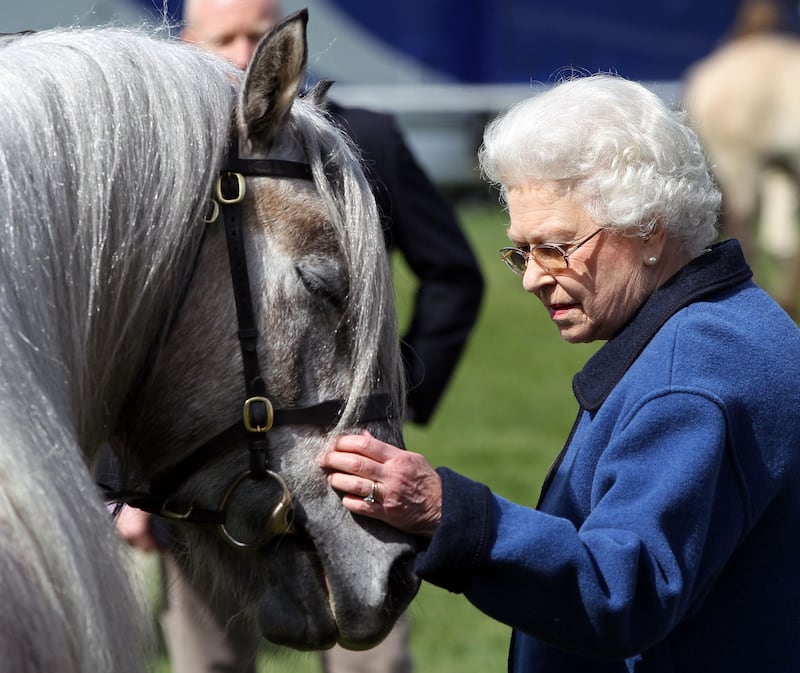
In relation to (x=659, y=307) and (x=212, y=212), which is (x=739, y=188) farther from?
(x=212, y=212)

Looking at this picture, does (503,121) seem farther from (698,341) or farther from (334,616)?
(334,616)

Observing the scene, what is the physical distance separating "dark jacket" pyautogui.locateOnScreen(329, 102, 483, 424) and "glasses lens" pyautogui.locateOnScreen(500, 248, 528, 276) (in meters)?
1.48

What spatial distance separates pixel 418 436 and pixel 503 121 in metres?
5.16

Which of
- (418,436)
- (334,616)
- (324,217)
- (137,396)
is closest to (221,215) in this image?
(324,217)

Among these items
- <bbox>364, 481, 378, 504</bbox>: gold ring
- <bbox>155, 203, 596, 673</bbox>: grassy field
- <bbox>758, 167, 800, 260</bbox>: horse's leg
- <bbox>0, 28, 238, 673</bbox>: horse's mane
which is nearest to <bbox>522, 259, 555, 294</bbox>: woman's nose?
<bbox>364, 481, 378, 504</bbox>: gold ring

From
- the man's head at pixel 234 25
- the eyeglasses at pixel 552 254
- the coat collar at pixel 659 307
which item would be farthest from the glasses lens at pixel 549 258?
the man's head at pixel 234 25

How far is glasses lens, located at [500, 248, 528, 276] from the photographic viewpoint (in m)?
2.16

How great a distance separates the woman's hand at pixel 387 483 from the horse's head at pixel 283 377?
A: 0.08 m

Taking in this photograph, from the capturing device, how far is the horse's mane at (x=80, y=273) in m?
1.69

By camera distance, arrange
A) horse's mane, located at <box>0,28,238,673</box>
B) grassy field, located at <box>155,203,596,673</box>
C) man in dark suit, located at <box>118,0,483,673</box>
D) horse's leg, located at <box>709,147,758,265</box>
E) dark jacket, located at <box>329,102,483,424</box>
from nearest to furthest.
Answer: horse's mane, located at <box>0,28,238,673</box> → man in dark suit, located at <box>118,0,483,673</box> → dark jacket, located at <box>329,102,483,424</box> → grassy field, located at <box>155,203,596,673</box> → horse's leg, located at <box>709,147,758,265</box>

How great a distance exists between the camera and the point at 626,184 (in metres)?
1.98

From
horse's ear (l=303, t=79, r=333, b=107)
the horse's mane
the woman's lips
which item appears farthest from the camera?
horse's ear (l=303, t=79, r=333, b=107)

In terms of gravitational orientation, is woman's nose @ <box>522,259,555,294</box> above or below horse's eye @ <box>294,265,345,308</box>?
above

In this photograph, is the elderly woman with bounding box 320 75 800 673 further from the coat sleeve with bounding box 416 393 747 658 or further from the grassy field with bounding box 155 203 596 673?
the grassy field with bounding box 155 203 596 673
